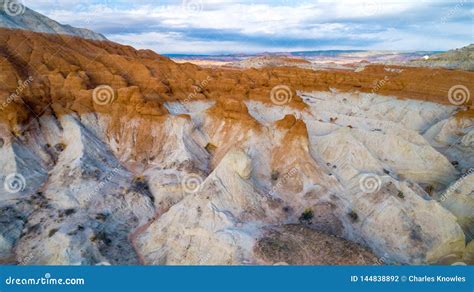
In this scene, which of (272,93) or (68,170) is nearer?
(68,170)

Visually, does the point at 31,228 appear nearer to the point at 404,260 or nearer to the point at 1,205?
the point at 1,205

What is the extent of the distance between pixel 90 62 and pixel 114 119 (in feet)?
49.6

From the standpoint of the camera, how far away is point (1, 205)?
31188mm

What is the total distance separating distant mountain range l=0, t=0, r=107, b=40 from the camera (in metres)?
60.3

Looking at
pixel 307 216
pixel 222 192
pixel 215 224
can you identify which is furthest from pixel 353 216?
pixel 215 224

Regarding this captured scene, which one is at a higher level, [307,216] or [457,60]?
[457,60]

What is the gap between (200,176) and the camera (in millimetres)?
36781

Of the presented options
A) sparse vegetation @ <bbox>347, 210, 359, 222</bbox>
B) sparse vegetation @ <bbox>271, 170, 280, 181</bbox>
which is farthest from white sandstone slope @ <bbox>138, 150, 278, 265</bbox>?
sparse vegetation @ <bbox>347, 210, 359, 222</bbox>

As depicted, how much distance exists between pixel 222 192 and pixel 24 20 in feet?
172

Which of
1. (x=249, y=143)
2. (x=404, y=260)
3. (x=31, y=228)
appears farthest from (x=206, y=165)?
(x=404, y=260)

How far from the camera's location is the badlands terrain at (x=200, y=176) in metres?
28.0

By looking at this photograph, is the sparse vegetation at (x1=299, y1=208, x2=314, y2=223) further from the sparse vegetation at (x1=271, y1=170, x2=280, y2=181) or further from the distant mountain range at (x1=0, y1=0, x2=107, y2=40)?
the distant mountain range at (x1=0, y1=0, x2=107, y2=40)

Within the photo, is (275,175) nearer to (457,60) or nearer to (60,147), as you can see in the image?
(60,147)

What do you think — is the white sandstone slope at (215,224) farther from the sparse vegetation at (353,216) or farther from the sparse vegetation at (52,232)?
the sparse vegetation at (353,216)
